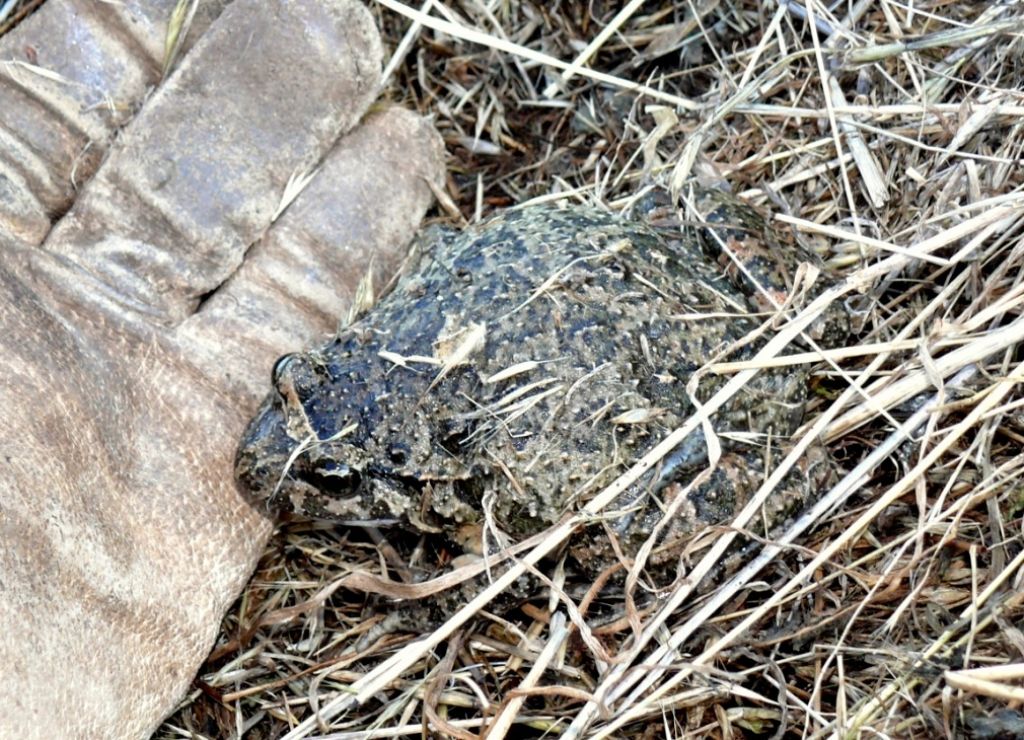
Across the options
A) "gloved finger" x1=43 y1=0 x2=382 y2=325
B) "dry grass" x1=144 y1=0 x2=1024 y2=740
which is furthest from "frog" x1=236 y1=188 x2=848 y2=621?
"gloved finger" x1=43 y1=0 x2=382 y2=325

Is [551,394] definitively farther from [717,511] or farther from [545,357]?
[717,511]

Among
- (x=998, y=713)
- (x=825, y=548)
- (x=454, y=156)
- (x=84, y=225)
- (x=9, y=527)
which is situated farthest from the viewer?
(x=454, y=156)

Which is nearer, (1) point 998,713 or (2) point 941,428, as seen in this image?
(1) point 998,713

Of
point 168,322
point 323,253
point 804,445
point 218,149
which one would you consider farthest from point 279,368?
point 804,445

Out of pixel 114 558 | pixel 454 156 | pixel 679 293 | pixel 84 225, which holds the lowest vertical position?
pixel 679 293

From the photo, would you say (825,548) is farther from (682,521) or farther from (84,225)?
(84,225)

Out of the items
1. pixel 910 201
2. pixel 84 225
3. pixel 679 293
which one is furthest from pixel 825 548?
pixel 84 225

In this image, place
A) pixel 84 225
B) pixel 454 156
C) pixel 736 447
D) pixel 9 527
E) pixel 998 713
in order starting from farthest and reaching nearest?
pixel 454 156 < pixel 84 225 < pixel 736 447 < pixel 9 527 < pixel 998 713
